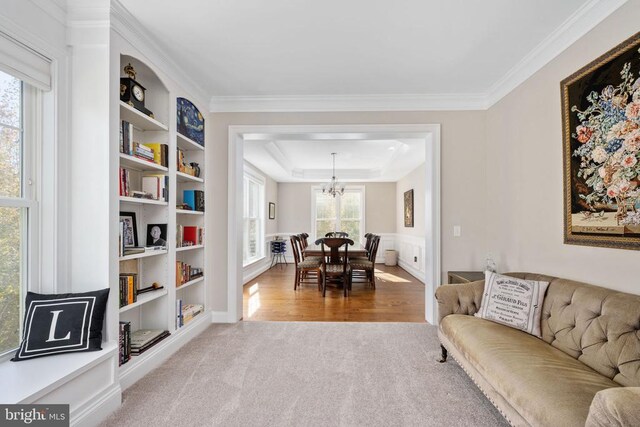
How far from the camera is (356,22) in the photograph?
2043 mm

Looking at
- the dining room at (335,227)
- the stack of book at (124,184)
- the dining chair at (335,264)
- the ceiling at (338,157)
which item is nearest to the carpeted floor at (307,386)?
the dining room at (335,227)

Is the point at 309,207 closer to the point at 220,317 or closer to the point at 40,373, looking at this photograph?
the point at 220,317

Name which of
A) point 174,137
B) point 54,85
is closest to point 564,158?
point 174,137

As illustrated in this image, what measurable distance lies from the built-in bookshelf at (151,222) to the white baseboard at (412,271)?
4295 millimetres

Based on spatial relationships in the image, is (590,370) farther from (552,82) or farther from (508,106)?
(508,106)

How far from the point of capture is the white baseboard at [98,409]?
1542 millimetres

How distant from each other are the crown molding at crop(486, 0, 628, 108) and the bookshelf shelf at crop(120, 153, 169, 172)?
3.22 m

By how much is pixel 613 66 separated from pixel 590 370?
5.75 ft

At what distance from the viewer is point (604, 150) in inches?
69.9

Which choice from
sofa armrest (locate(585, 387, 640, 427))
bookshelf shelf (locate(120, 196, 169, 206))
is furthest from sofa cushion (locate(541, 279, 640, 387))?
bookshelf shelf (locate(120, 196, 169, 206))

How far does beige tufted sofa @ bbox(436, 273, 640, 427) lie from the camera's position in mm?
1117

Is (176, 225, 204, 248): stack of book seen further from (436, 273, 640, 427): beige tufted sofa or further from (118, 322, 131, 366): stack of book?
(436, 273, 640, 427): beige tufted sofa

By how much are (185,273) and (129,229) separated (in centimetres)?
78

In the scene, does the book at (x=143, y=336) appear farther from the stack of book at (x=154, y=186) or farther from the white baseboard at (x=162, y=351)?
the stack of book at (x=154, y=186)
